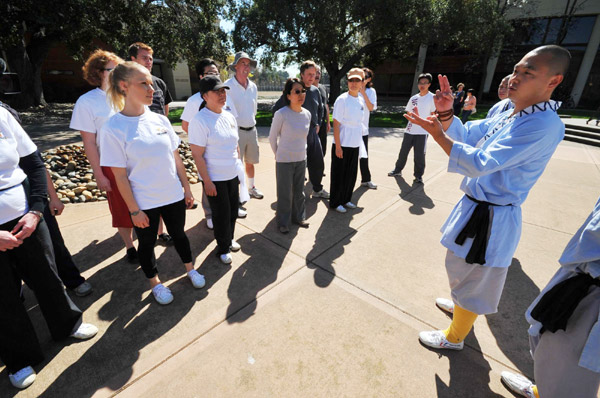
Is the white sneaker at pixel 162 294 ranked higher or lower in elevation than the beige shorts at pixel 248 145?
lower

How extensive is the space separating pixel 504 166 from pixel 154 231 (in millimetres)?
2651

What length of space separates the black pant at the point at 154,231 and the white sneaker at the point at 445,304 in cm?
247

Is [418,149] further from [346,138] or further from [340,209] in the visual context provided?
[340,209]

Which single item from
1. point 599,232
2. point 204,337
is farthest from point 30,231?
point 599,232

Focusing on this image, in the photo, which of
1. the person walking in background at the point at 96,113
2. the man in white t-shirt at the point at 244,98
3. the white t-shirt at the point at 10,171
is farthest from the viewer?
the man in white t-shirt at the point at 244,98

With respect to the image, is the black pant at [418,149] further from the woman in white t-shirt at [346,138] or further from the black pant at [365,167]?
the woman in white t-shirt at [346,138]

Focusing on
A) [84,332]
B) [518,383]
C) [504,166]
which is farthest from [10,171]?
[518,383]

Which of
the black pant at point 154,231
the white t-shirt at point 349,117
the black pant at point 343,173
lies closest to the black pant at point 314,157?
the black pant at point 343,173

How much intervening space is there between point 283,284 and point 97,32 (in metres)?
13.7

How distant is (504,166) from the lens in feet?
5.28

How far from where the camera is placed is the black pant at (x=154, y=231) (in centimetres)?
250

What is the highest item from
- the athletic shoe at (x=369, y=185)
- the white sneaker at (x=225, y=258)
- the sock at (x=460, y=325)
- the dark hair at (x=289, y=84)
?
the dark hair at (x=289, y=84)

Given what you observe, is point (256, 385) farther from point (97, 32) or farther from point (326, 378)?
point (97, 32)

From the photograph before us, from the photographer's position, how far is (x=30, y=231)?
1.86 metres
